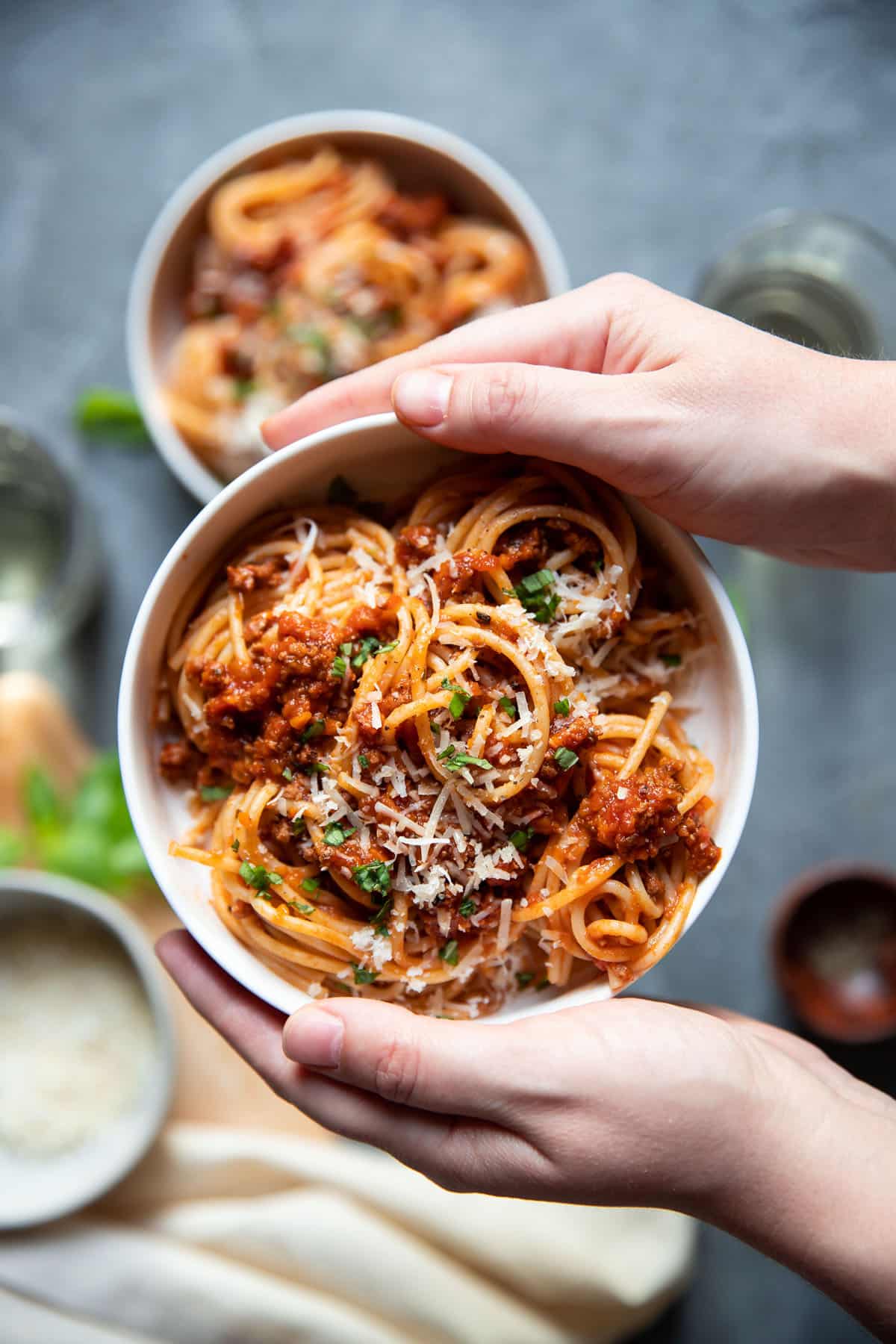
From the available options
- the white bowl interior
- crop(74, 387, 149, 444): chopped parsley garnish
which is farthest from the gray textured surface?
the white bowl interior

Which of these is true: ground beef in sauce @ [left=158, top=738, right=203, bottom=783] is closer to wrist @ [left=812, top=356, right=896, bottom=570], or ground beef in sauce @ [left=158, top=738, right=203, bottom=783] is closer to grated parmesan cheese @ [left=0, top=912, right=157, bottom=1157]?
grated parmesan cheese @ [left=0, top=912, right=157, bottom=1157]

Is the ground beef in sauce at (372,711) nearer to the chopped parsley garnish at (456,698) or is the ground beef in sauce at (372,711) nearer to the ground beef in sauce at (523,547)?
the chopped parsley garnish at (456,698)

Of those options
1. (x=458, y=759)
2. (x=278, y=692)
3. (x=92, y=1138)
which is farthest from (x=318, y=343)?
(x=92, y=1138)

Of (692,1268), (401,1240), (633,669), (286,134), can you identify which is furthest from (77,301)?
(692,1268)

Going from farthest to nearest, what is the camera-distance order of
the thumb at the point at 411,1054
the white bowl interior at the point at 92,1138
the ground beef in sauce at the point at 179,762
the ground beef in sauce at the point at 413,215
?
the ground beef in sauce at the point at 413,215 < the white bowl interior at the point at 92,1138 < the ground beef in sauce at the point at 179,762 < the thumb at the point at 411,1054

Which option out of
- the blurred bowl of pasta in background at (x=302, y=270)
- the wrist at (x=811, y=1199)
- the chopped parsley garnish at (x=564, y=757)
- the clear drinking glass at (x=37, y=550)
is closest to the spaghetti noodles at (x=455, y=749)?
the chopped parsley garnish at (x=564, y=757)

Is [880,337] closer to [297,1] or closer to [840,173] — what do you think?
[840,173]
